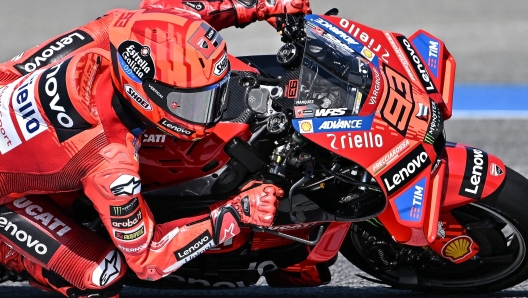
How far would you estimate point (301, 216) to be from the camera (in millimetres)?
4348

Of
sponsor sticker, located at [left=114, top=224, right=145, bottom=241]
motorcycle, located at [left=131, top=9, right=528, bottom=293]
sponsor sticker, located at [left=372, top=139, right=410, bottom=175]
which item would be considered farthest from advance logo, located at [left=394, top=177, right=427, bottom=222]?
sponsor sticker, located at [left=114, top=224, right=145, bottom=241]

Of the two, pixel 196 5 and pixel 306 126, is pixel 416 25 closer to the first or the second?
pixel 196 5

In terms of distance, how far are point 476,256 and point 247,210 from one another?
4.77ft

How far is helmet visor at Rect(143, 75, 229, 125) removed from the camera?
3969mm

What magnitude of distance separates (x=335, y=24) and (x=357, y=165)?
87cm

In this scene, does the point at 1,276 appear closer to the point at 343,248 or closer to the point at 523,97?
the point at 343,248

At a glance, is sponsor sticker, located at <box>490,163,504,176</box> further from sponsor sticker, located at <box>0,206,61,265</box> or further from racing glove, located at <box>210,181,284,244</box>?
sponsor sticker, located at <box>0,206,61,265</box>

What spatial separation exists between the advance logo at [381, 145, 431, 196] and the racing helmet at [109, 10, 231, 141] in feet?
2.68

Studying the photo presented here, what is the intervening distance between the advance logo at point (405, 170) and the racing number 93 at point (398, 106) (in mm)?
111

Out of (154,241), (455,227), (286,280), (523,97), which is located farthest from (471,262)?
(523,97)

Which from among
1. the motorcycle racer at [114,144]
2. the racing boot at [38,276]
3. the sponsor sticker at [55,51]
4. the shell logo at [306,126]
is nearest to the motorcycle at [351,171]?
the shell logo at [306,126]

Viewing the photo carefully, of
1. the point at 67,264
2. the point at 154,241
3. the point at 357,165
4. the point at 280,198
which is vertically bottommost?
the point at 67,264

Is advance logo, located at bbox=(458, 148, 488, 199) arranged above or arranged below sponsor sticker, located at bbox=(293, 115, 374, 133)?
below

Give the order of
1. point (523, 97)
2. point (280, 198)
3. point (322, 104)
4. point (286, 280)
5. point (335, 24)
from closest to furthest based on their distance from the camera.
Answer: point (322, 104) → point (280, 198) → point (335, 24) → point (286, 280) → point (523, 97)
